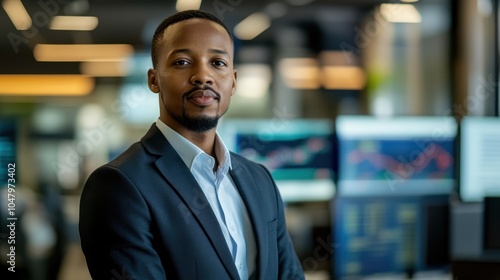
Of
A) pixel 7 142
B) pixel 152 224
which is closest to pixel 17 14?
pixel 7 142

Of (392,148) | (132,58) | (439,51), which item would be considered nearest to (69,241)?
(132,58)

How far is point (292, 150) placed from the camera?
9.40 ft

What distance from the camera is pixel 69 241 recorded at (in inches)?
105

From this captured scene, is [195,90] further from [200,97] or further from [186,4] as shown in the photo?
[186,4]

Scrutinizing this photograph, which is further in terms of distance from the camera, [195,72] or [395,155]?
[395,155]

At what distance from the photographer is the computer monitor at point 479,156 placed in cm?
270

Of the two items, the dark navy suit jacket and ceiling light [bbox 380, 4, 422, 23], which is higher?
ceiling light [bbox 380, 4, 422, 23]

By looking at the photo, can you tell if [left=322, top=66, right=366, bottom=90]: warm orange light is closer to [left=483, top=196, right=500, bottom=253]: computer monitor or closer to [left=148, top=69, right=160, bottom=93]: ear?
[left=483, top=196, right=500, bottom=253]: computer monitor

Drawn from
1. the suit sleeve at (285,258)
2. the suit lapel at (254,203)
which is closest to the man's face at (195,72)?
the suit lapel at (254,203)

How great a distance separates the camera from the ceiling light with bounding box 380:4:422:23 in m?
3.18

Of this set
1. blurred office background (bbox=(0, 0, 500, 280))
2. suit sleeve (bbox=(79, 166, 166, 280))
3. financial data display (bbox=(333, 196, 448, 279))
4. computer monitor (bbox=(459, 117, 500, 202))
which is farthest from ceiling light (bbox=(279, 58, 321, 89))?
suit sleeve (bbox=(79, 166, 166, 280))

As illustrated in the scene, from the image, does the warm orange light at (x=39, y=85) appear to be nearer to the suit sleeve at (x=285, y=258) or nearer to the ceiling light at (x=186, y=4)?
the ceiling light at (x=186, y=4)

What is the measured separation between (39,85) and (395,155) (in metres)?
1.80

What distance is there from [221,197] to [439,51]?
2585 mm
